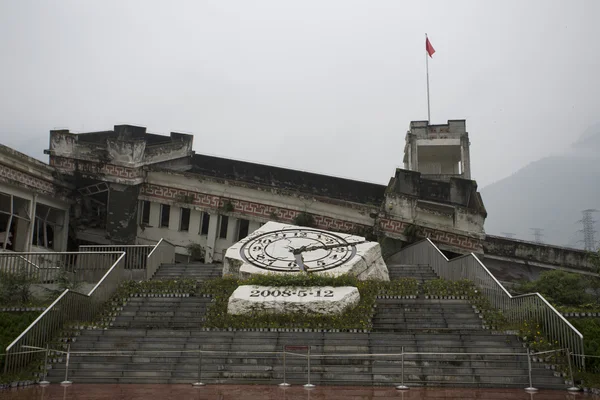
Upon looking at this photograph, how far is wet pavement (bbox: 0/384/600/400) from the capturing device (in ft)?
35.2

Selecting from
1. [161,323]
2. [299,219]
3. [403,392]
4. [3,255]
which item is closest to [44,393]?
[161,323]

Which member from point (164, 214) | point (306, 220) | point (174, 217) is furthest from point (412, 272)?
point (164, 214)

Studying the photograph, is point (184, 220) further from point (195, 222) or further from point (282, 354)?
point (282, 354)

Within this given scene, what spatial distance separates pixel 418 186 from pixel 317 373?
612 inches

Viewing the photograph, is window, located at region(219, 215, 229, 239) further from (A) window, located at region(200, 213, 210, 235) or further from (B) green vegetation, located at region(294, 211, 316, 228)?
(B) green vegetation, located at region(294, 211, 316, 228)

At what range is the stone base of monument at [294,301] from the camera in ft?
51.0

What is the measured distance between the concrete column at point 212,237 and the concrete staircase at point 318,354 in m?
10.6

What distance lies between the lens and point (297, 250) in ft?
64.1

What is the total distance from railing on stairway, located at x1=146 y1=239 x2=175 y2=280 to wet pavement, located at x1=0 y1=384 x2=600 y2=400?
8506 mm

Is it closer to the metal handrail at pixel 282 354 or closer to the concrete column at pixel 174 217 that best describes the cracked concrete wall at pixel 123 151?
the concrete column at pixel 174 217

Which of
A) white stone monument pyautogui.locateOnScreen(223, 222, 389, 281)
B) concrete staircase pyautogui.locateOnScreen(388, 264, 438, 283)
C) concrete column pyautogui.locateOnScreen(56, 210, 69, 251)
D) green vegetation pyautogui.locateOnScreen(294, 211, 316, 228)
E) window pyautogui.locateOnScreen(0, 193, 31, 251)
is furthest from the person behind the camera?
concrete column pyautogui.locateOnScreen(56, 210, 69, 251)

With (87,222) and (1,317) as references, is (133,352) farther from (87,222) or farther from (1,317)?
(87,222)

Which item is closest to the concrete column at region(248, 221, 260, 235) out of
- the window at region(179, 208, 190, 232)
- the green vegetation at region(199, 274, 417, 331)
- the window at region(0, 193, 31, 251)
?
the window at region(179, 208, 190, 232)

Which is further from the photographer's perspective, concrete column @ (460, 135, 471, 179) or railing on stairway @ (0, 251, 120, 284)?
concrete column @ (460, 135, 471, 179)
